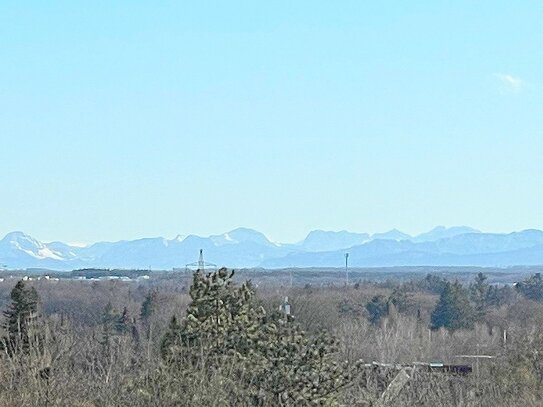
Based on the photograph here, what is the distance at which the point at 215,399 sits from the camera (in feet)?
64.5

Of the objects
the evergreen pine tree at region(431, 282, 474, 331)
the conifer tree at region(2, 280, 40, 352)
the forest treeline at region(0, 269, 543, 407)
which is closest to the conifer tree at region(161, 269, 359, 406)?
the forest treeline at region(0, 269, 543, 407)

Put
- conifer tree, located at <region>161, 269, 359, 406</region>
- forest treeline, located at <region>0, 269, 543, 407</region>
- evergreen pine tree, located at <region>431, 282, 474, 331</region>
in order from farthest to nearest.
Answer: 1. evergreen pine tree, located at <region>431, 282, 474, 331</region>
2. conifer tree, located at <region>161, 269, 359, 406</region>
3. forest treeline, located at <region>0, 269, 543, 407</region>

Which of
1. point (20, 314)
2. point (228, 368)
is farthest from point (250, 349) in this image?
point (20, 314)

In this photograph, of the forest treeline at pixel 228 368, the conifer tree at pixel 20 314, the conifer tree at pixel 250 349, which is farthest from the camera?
the conifer tree at pixel 20 314

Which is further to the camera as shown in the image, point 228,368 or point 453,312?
point 453,312

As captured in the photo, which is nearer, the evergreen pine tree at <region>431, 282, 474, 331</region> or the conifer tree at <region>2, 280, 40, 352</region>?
the conifer tree at <region>2, 280, 40, 352</region>

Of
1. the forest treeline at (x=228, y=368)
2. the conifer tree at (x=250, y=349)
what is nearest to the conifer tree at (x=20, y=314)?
the forest treeline at (x=228, y=368)

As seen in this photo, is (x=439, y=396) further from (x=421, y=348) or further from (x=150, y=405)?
(x=421, y=348)

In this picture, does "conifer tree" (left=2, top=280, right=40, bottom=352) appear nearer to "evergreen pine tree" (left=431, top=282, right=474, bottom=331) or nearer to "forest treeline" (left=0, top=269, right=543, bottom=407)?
"forest treeline" (left=0, top=269, right=543, bottom=407)

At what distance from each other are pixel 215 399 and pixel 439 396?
53.7 feet

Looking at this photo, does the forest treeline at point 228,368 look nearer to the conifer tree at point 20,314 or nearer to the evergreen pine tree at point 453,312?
the conifer tree at point 20,314

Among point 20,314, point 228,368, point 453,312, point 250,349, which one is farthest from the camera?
point 453,312

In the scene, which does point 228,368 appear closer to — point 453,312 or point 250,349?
point 250,349

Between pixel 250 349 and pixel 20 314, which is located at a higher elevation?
pixel 20 314
